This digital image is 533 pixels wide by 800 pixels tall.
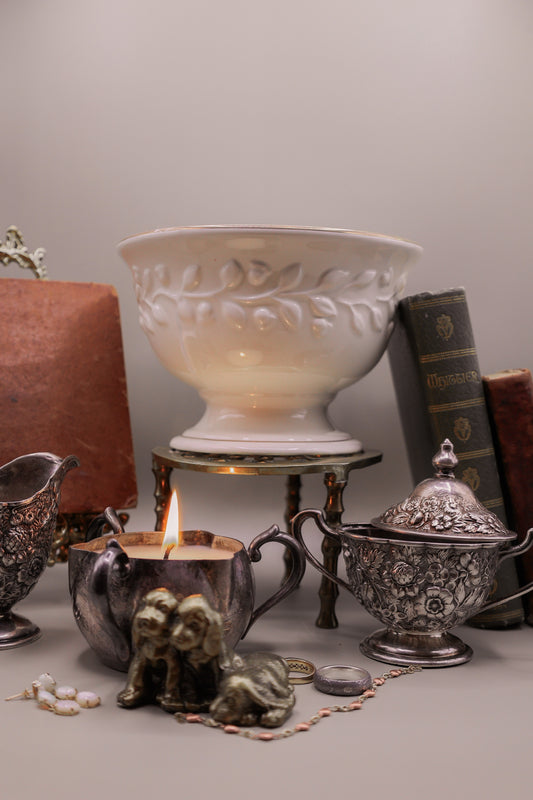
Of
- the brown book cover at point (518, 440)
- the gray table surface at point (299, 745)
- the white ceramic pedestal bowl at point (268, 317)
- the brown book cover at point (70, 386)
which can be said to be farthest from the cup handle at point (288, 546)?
the brown book cover at point (70, 386)

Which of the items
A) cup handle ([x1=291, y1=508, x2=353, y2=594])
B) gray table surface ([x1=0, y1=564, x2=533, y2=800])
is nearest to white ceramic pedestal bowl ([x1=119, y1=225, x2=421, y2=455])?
cup handle ([x1=291, y1=508, x2=353, y2=594])

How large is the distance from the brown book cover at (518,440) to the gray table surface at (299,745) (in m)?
0.21

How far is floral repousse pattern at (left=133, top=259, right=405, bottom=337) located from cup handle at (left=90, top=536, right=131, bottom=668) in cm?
39

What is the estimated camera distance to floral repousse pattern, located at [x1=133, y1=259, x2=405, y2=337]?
3.83 feet

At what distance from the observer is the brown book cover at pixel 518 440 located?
1223 millimetres

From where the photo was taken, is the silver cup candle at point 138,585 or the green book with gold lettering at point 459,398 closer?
the silver cup candle at point 138,585

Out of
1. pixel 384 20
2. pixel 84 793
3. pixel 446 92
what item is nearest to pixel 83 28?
→ pixel 384 20

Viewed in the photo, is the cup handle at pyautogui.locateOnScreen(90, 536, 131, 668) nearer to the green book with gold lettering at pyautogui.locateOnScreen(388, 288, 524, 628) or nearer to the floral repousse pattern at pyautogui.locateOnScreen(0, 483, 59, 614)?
the floral repousse pattern at pyautogui.locateOnScreen(0, 483, 59, 614)

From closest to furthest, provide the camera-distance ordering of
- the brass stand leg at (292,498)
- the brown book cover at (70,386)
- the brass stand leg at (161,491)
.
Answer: the brass stand leg at (161,491) → the brown book cover at (70,386) → the brass stand leg at (292,498)

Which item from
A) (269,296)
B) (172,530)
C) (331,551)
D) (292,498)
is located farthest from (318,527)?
(292,498)

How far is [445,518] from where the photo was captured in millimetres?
1021

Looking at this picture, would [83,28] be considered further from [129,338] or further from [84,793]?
[84,793]

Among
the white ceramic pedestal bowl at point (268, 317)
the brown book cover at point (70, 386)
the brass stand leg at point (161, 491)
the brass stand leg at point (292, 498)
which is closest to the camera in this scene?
the white ceramic pedestal bowl at point (268, 317)

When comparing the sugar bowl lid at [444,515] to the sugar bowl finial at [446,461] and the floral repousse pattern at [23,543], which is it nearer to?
the sugar bowl finial at [446,461]
